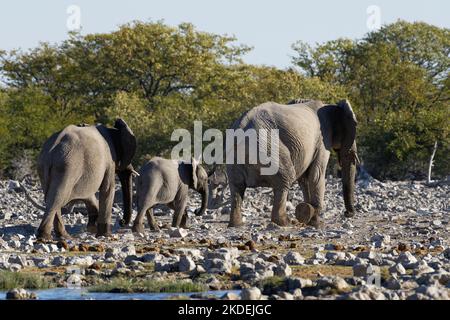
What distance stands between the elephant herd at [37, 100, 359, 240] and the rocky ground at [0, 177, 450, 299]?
469 mm

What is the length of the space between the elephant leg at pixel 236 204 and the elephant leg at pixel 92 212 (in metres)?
2.29

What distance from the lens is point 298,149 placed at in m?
21.1

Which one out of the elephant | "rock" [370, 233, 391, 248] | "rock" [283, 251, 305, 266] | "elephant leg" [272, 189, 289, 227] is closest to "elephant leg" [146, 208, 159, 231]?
the elephant

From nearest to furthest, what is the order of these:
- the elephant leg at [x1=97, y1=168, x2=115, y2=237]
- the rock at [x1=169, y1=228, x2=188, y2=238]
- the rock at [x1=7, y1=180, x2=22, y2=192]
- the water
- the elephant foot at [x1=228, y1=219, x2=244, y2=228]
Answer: the water, the rock at [x1=169, y1=228, x2=188, y2=238], the elephant leg at [x1=97, y1=168, x2=115, y2=237], the elephant foot at [x1=228, y1=219, x2=244, y2=228], the rock at [x1=7, y1=180, x2=22, y2=192]

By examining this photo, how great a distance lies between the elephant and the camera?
18562mm

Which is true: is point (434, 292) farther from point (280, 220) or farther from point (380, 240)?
point (280, 220)

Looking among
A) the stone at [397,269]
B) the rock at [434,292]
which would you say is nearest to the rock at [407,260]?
the stone at [397,269]

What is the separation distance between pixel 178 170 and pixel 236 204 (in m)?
2.30

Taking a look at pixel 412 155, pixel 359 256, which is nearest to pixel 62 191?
pixel 359 256

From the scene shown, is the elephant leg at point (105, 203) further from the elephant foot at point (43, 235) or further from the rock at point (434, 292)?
the rock at point (434, 292)

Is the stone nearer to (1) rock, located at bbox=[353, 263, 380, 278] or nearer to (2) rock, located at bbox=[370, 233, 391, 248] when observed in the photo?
(1) rock, located at bbox=[353, 263, 380, 278]

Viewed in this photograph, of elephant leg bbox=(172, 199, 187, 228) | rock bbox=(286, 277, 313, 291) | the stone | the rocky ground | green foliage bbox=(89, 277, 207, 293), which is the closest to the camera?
rock bbox=(286, 277, 313, 291)

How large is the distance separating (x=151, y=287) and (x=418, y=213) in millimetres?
13485
